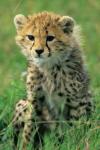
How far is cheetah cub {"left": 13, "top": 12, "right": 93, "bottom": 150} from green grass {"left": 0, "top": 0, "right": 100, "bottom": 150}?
0.55 feet

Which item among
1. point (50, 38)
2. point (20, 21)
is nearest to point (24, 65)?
point (20, 21)

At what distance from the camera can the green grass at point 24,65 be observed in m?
7.70

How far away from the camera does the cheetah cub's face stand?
8172mm

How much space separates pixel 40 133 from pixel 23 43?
81 cm

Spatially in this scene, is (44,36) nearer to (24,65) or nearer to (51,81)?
(51,81)

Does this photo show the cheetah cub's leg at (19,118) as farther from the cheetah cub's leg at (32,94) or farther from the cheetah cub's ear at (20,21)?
the cheetah cub's ear at (20,21)

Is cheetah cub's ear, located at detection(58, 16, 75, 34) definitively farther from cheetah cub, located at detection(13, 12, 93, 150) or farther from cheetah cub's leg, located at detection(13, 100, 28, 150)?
cheetah cub's leg, located at detection(13, 100, 28, 150)

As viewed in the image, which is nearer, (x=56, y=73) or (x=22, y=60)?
(x=56, y=73)

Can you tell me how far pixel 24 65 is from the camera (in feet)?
34.6

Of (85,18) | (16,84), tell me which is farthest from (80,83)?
(85,18)

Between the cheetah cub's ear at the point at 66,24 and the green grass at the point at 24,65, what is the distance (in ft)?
1.41

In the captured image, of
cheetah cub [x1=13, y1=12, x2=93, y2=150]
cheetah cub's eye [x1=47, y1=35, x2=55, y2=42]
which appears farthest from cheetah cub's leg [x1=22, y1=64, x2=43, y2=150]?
cheetah cub's eye [x1=47, y1=35, x2=55, y2=42]

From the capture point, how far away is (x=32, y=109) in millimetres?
8414

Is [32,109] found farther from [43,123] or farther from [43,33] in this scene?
[43,33]
